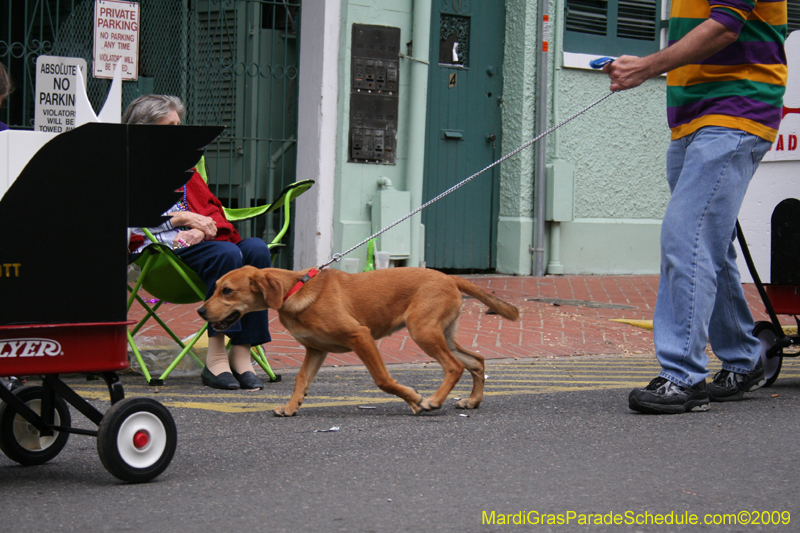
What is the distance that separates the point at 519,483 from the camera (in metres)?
2.95

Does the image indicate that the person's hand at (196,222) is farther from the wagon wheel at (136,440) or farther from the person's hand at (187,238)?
the wagon wheel at (136,440)

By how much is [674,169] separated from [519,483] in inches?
81.4

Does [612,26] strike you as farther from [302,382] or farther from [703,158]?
[302,382]

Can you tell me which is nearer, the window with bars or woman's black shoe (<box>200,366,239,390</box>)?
woman's black shoe (<box>200,366,239,390</box>)

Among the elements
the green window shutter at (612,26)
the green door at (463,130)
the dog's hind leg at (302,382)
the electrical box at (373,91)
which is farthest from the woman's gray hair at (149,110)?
the green window shutter at (612,26)

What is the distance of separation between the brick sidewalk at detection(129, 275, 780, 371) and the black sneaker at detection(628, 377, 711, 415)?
2.15 meters

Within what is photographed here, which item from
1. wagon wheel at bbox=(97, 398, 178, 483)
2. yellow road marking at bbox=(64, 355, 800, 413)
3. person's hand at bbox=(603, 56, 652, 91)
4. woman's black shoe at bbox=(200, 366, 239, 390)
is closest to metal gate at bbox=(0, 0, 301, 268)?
yellow road marking at bbox=(64, 355, 800, 413)

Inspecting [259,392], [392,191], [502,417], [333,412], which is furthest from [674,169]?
[392,191]

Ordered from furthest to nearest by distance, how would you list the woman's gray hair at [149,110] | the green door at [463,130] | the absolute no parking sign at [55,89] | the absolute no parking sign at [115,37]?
the green door at [463,130], the absolute no parking sign at [115,37], the absolute no parking sign at [55,89], the woman's gray hair at [149,110]

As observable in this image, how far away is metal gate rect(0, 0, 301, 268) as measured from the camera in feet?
27.9

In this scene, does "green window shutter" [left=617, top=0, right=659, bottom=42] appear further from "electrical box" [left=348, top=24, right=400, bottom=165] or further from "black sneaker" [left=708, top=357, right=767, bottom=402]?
"black sneaker" [left=708, top=357, right=767, bottom=402]

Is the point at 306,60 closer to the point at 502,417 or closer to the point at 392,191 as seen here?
the point at 392,191

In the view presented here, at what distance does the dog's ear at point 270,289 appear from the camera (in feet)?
13.4

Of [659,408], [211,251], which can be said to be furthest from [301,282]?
[659,408]
